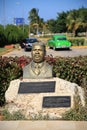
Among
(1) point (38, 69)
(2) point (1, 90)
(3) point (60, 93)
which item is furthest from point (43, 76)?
(2) point (1, 90)

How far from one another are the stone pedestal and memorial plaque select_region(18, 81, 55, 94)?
70mm

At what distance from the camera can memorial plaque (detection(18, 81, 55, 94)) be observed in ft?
25.8

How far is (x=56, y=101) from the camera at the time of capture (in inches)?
297

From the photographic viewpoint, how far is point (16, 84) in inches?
321

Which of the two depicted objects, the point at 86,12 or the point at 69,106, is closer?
the point at 69,106

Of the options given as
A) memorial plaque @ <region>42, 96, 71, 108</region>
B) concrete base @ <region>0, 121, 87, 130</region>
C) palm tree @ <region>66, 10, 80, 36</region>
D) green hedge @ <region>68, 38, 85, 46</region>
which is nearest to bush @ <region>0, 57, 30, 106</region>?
memorial plaque @ <region>42, 96, 71, 108</region>

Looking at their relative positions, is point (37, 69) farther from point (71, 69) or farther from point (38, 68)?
point (71, 69)

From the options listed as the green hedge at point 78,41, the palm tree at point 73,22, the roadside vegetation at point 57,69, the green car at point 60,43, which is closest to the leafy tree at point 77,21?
the palm tree at point 73,22

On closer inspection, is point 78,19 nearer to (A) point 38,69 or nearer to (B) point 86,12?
(B) point 86,12

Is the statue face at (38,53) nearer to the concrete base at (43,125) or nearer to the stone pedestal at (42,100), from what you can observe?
the stone pedestal at (42,100)

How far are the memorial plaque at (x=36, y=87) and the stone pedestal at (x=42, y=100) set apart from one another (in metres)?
0.07

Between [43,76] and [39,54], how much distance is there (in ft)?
1.62

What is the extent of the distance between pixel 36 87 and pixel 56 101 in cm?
63

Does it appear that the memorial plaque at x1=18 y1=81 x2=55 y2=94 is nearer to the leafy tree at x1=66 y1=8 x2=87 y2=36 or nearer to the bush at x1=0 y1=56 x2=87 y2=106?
the bush at x1=0 y1=56 x2=87 y2=106
